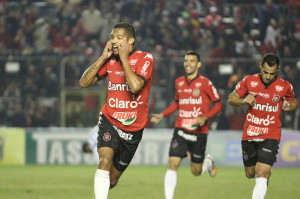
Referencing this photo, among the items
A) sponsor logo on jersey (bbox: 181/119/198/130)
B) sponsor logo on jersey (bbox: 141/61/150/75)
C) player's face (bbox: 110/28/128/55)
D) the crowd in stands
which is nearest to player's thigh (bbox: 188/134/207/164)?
sponsor logo on jersey (bbox: 181/119/198/130)

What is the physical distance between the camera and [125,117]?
675 cm

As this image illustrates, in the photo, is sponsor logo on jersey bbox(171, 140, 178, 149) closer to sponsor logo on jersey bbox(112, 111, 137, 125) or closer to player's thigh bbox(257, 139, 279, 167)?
player's thigh bbox(257, 139, 279, 167)

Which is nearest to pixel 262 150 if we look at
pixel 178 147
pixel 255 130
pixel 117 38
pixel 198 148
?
pixel 255 130

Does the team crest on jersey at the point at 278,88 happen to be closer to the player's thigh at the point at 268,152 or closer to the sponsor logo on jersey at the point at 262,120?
the sponsor logo on jersey at the point at 262,120

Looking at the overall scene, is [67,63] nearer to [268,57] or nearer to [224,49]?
[224,49]

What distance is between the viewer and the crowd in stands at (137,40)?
1616 cm

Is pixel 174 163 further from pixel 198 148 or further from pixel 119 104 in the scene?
pixel 119 104

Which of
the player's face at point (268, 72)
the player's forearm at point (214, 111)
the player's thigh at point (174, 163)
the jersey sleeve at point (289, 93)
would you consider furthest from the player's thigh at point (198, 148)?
the player's face at point (268, 72)

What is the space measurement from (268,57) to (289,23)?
41.6 ft

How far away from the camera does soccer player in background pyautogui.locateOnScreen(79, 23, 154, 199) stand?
21.3ft

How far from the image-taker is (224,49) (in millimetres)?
18812

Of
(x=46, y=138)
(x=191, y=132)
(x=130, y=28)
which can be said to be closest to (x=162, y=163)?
(x=46, y=138)

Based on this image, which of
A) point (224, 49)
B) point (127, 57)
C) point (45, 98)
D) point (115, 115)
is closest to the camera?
point (127, 57)

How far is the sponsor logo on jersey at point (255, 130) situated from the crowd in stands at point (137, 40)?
763 centimetres
